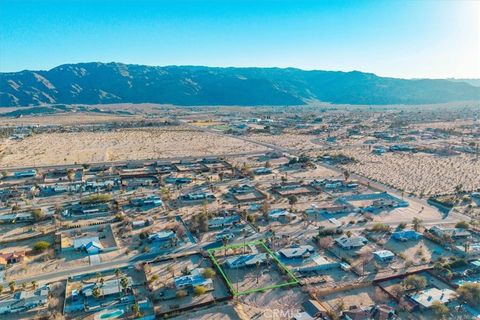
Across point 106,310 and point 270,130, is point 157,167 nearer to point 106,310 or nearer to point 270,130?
point 106,310

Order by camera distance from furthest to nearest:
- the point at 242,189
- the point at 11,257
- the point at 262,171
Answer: the point at 262,171 < the point at 242,189 < the point at 11,257

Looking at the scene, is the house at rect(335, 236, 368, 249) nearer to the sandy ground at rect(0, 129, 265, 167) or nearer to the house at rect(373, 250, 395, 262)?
the house at rect(373, 250, 395, 262)

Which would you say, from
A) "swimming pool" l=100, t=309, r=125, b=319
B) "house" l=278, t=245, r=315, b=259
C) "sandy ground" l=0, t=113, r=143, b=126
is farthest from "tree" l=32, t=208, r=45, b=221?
"sandy ground" l=0, t=113, r=143, b=126

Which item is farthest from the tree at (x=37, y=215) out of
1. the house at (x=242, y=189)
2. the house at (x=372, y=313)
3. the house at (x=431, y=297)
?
the house at (x=431, y=297)

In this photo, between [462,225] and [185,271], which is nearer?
[185,271]

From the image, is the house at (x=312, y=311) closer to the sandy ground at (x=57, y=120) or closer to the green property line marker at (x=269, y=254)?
the green property line marker at (x=269, y=254)

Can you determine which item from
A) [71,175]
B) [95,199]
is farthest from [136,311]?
[71,175]

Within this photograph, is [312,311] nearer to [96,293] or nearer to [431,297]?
[431,297]
